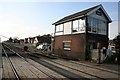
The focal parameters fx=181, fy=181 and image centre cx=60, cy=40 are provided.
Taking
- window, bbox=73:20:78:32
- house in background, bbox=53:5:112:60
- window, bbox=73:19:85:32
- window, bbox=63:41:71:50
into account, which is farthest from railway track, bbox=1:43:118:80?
window, bbox=63:41:71:50

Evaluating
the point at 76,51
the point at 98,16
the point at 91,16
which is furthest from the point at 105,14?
the point at 76,51

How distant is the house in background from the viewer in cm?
2542

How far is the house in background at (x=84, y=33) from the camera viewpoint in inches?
1001

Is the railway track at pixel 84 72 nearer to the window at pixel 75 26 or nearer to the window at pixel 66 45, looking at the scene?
the window at pixel 75 26

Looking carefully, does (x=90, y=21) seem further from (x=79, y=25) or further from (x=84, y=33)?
(x=84, y=33)

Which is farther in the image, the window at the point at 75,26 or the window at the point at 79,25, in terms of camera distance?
the window at the point at 75,26

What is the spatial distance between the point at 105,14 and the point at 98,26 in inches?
97.0

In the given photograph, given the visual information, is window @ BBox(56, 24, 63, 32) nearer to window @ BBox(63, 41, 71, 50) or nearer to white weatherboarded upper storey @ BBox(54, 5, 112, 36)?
white weatherboarded upper storey @ BBox(54, 5, 112, 36)

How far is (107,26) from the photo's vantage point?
29203 millimetres

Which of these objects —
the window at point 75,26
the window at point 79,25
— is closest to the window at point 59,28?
the window at point 75,26

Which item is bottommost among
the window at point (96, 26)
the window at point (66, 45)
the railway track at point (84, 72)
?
the railway track at point (84, 72)

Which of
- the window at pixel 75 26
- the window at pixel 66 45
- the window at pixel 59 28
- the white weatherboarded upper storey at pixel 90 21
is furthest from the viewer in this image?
the window at pixel 59 28

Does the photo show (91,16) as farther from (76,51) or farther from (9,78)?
(9,78)

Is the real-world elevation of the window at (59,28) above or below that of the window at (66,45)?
above
